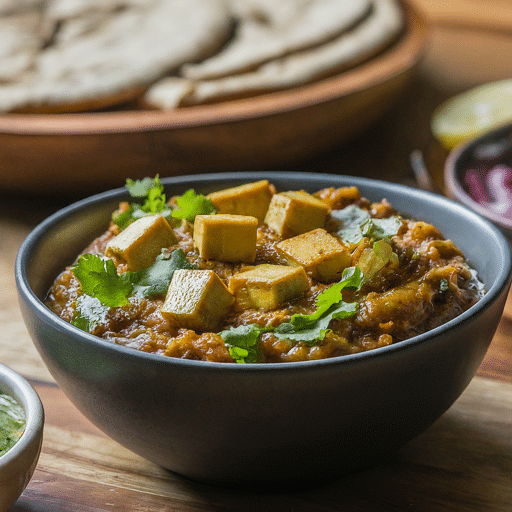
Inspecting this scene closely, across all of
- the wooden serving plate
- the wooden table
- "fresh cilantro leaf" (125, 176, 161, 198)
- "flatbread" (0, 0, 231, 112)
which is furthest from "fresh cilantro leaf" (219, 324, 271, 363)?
"flatbread" (0, 0, 231, 112)

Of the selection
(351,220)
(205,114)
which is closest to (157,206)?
(351,220)

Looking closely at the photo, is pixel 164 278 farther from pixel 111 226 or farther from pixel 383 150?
pixel 383 150

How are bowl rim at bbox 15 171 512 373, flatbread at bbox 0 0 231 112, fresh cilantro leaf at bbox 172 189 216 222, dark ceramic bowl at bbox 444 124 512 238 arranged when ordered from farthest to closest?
flatbread at bbox 0 0 231 112 < dark ceramic bowl at bbox 444 124 512 238 < fresh cilantro leaf at bbox 172 189 216 222 < bowl rim at bbox 15 171 512 373

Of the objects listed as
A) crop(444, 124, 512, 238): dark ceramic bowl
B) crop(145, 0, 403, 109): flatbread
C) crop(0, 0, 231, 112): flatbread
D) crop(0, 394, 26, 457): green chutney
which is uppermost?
crop(0, 394, 26, 457): green chutney

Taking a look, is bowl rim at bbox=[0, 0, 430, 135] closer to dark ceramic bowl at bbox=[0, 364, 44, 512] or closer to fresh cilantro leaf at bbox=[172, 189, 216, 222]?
fresh cilantro leaf at bbox=[172, 189, 216, 222]

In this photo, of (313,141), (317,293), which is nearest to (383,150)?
(313,141)

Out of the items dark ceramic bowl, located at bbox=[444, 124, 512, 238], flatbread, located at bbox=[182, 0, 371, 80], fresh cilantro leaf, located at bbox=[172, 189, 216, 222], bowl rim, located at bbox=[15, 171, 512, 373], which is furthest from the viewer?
flatbread, located at bbox=[182, 0, 371, 80]

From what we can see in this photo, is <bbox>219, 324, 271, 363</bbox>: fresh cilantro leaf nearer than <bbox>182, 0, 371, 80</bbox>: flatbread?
Yes

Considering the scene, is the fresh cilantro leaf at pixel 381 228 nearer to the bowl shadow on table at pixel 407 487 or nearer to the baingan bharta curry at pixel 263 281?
the baingan bharta curry at pixel 263 281
